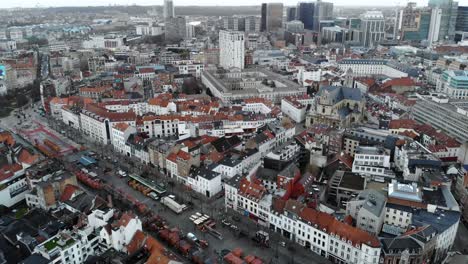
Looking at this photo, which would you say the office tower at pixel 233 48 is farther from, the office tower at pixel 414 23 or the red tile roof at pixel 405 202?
the office tower at pixel 414 23

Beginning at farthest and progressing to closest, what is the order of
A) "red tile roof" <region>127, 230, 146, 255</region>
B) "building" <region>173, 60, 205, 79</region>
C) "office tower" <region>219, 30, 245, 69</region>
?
"office tower" <region>219, 30, 245, 69</region> < "building" <region>173, 60, 205, 79</region> < "red tile roof" <region>127, 230, 146, 255</region>

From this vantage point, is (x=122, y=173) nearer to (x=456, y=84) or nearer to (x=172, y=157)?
(x=172, y=157)

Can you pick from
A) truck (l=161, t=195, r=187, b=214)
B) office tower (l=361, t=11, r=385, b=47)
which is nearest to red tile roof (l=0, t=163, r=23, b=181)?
truck (l=161, t=195, r=187, b=214)

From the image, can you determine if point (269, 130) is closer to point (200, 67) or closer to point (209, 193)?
point (209, 193)

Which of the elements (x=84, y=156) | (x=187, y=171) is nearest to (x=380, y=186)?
(x=187, y=171)

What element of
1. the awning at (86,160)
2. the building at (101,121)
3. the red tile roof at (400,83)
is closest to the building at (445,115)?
the red tile roof at (400,83)

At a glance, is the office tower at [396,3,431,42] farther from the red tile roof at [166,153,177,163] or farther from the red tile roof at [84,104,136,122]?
the red tile roof at [166,153,177,163]

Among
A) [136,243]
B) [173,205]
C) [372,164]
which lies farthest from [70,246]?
[372,164]
